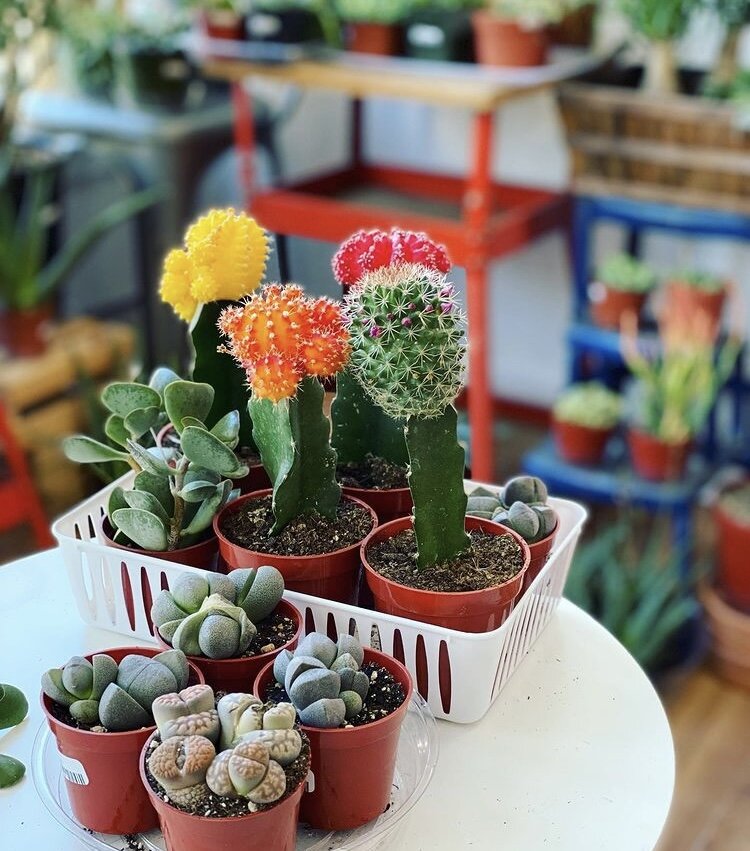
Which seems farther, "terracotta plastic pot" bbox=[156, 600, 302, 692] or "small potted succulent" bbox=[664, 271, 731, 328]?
"small potted succulent" bbox=[664, 271, 731, 328]

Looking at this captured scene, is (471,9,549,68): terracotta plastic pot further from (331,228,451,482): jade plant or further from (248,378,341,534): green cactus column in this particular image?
(248,378,341,534): green cactus column

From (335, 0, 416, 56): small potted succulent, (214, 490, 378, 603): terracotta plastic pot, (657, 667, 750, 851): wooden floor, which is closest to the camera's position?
(214, 490, 378, 603): terracotta plastic pot

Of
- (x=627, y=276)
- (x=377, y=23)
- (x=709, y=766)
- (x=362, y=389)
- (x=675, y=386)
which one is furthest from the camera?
(x=377, y=23)

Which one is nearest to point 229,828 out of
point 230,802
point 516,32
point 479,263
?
point 230,802

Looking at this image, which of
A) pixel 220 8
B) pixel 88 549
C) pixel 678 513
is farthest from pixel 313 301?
pixel 220 8

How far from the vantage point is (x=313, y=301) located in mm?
904

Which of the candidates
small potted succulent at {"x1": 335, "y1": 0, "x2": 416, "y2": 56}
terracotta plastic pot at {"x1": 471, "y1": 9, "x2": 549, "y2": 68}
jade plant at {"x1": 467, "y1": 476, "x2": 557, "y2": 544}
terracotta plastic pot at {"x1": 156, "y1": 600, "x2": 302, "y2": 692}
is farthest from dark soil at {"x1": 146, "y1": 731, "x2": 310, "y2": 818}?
small potted succulent at {"x1": 335, "y1": 0, "x2": 416, "y2": 56}

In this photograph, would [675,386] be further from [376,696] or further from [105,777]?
[105,777]

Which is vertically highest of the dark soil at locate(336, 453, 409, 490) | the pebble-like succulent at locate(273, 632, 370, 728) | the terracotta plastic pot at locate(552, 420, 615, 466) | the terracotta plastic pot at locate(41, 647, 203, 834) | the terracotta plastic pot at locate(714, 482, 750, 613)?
the pebble-like succulent at locate(273, 632, 370, 728)

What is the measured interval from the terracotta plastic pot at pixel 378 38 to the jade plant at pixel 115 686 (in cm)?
196

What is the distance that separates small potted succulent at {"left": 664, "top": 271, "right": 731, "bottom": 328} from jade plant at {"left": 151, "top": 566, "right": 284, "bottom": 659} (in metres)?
1.53

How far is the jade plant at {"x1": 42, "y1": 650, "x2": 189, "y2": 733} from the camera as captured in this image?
0.80 metres

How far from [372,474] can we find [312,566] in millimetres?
171

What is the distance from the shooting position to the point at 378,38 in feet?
8.21
